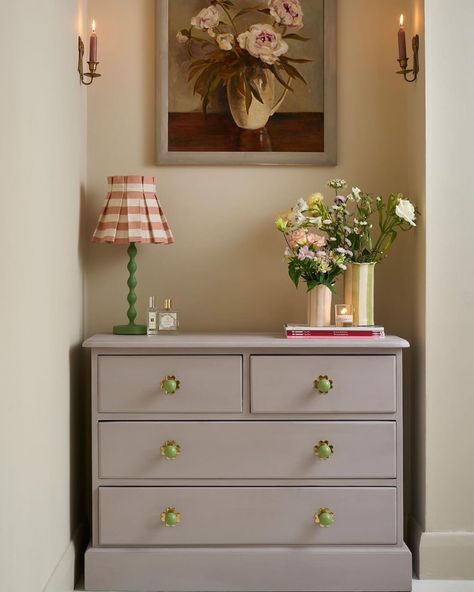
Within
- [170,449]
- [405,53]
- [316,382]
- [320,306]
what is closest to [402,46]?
[405,53]

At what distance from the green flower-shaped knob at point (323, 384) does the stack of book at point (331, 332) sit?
15cm

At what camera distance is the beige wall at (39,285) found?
6.52 feet

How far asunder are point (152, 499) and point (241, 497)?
0.99ft

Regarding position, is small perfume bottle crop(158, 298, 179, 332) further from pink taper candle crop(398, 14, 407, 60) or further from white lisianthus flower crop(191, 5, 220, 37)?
pink taper candle crop(398, 14, 407, 60)

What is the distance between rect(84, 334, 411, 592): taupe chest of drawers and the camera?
9.02 feet

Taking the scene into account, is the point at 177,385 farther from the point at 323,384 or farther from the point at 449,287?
the point at 449,287

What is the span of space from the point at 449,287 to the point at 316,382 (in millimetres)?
588

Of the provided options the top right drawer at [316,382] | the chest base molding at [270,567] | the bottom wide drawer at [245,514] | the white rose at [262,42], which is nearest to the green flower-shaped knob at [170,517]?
the bottom wide drawer at [245,514]

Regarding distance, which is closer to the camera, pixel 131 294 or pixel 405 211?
pixel 405 211

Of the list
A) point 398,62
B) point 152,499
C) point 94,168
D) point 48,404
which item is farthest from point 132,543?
point 398,62

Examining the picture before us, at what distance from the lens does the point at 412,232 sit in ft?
10.0

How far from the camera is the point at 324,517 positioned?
2.72 m

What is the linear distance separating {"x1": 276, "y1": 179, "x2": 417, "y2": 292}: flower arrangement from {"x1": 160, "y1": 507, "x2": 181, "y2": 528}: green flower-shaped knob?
2.95 ft

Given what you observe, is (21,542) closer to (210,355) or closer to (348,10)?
(210,355)
